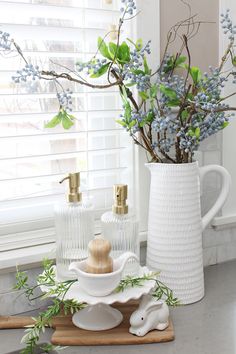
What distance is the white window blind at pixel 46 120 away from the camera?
4.03ft

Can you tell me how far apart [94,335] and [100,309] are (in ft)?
0.19

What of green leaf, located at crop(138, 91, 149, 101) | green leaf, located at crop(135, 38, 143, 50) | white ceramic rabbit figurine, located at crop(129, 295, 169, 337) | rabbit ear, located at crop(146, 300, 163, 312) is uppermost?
green leaf, located at crop(135, 38, 143, 50)

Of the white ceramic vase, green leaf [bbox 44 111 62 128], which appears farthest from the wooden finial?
green leaf [bbox 44 111 62 128]

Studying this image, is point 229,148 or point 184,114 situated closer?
point 184,114

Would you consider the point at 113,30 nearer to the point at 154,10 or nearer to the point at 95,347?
the point at 154,10

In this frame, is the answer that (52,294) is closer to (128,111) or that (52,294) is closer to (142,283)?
(142,283)

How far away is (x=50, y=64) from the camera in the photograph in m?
1.28

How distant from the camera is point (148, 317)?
107cm

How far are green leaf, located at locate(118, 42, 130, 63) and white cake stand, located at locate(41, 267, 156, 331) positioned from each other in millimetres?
512

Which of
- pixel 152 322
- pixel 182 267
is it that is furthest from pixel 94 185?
pixel 152 322

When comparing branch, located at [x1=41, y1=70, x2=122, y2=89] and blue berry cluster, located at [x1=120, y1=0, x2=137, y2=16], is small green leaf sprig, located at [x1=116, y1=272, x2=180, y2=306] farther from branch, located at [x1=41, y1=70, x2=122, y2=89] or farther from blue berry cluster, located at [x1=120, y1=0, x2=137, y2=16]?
blue berry cluster, located at [x1=120, y1=0, x2=137, y2=16]

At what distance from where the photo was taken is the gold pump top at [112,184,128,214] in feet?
3.69

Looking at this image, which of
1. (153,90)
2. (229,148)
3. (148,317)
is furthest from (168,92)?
(148,317)

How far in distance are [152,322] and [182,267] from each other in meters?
0.19
